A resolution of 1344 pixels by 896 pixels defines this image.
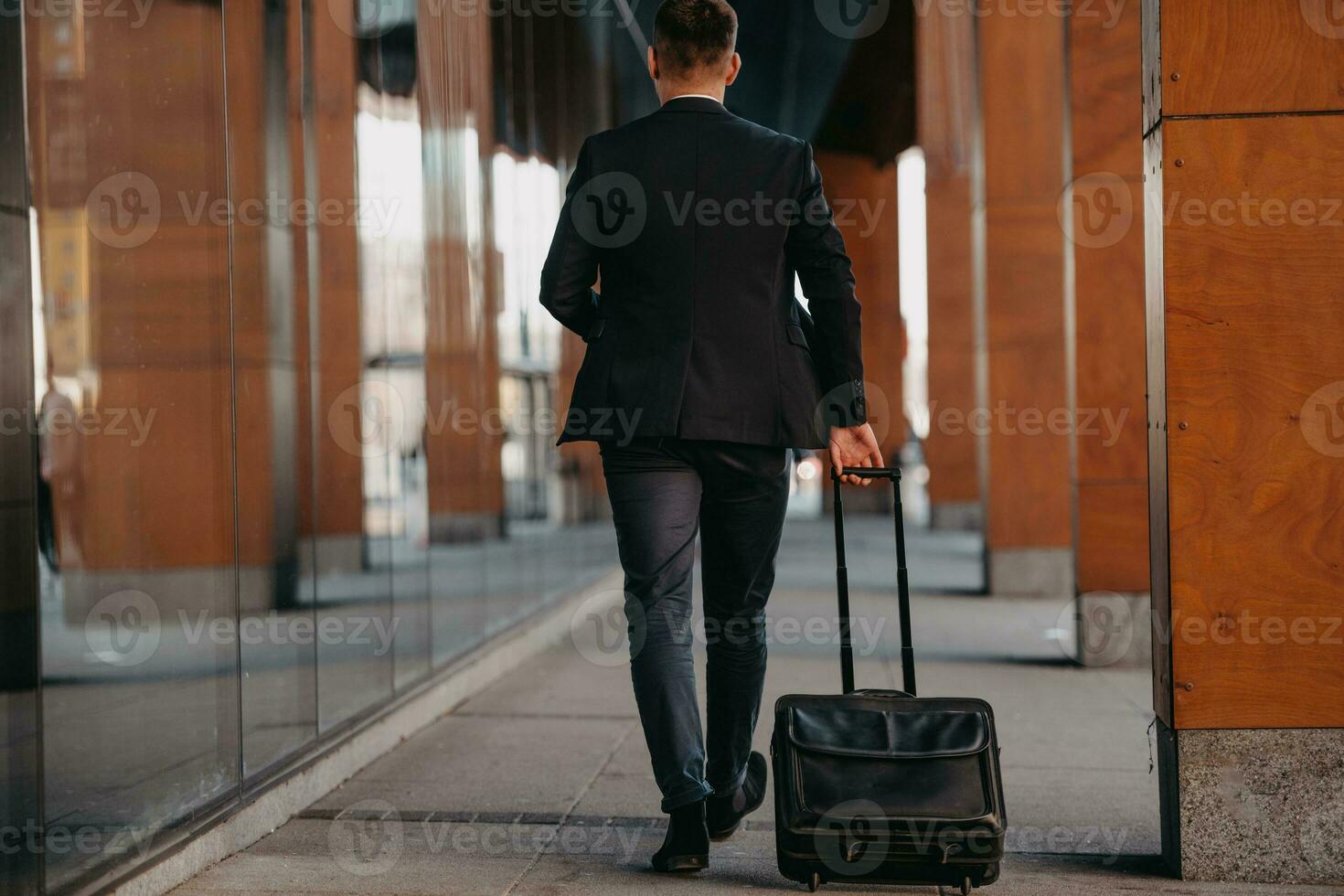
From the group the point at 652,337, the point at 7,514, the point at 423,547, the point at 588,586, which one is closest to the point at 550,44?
the point at 588,586

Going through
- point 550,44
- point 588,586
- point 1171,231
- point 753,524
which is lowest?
point 588,586

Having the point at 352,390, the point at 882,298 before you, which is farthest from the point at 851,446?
the point at 882,298

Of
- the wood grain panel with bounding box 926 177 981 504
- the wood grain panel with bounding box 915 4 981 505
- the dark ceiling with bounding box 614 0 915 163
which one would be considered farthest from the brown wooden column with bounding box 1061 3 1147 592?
the wood grain panel with bounding box 926 177 981 504

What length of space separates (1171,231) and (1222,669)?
1.08 meters

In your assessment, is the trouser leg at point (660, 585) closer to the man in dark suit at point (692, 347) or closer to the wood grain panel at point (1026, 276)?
the man in dark suit at point (692, 347)

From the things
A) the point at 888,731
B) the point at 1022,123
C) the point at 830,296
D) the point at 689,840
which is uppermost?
the point at 1022,123

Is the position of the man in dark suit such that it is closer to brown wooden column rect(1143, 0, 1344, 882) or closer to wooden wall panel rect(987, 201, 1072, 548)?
brown wooden column rect(1143, 0, 1344, 882)

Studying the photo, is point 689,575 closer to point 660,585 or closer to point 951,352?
point 660,585

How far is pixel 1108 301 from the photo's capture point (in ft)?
25.7

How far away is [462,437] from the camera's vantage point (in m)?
7.29

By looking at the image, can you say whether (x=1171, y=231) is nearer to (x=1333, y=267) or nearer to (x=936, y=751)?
(x=1333, y=267)

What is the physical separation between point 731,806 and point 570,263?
1446mm

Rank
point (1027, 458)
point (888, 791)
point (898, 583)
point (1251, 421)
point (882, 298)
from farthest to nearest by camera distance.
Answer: point (882, 298), point (1027, 458), point (1251, 421), point (898, 583), point (888, 791)

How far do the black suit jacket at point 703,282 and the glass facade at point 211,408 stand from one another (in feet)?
3.50
